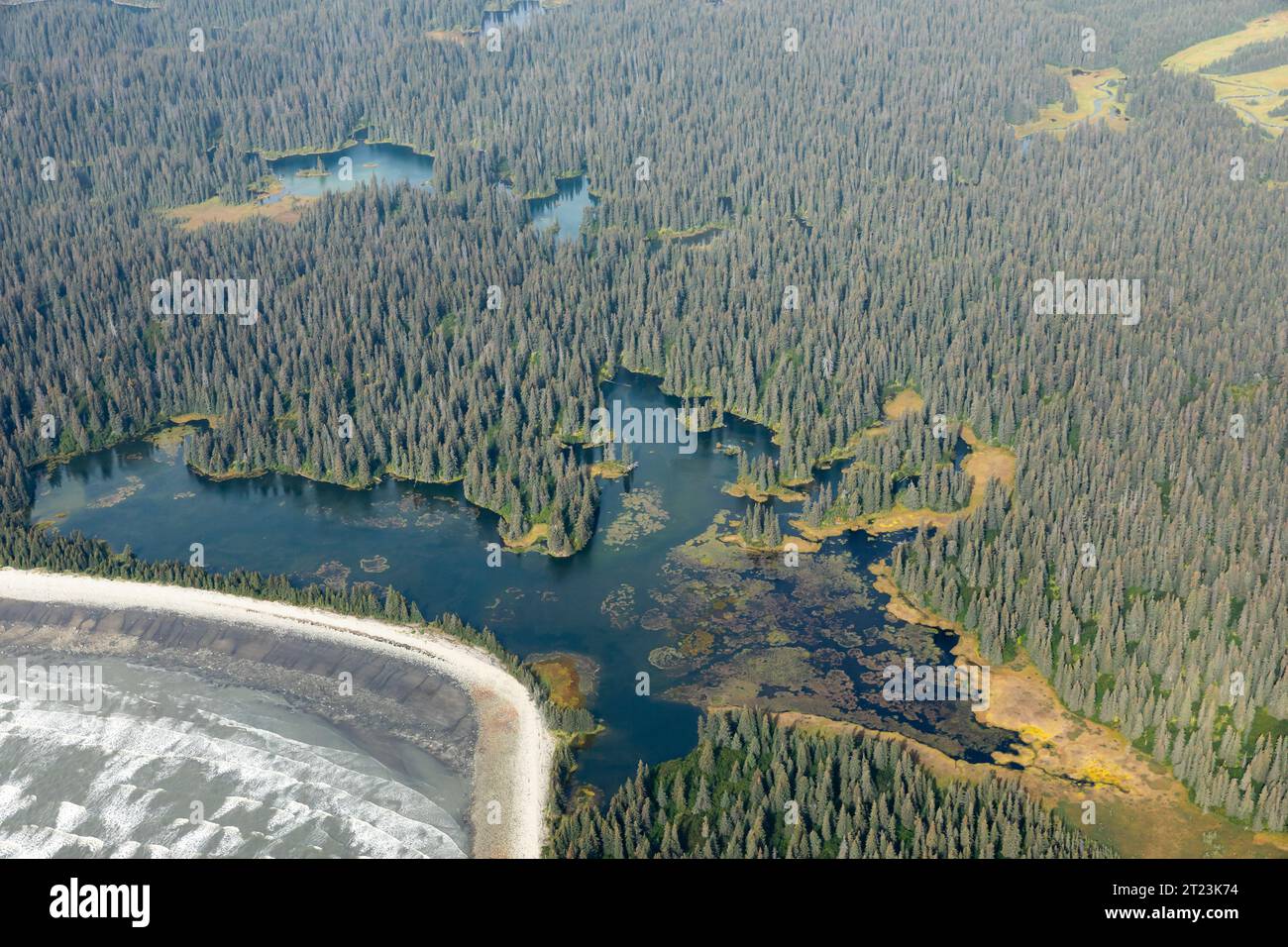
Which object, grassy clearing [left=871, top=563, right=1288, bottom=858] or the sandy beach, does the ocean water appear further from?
grassy clearing [left=871, top=563, right=1288, bottom=858]

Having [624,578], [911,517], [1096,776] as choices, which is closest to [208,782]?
[624,578]

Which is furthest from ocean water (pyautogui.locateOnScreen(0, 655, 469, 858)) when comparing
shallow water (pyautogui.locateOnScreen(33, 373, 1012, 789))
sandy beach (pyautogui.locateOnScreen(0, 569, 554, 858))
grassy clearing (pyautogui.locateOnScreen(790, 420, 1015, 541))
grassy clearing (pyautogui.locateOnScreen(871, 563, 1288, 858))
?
grassy clearing (pyautogui.locateOnScreen(790, 420, 1015, 541))

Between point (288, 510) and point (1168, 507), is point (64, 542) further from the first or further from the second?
point (1168, 507)

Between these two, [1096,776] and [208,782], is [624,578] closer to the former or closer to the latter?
[208,782]

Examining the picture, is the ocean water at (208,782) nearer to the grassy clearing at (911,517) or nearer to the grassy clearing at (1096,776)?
the grassy clearing at (1096,776)

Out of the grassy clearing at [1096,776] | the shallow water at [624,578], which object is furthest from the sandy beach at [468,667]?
the grassy clearing at [1096,776]
